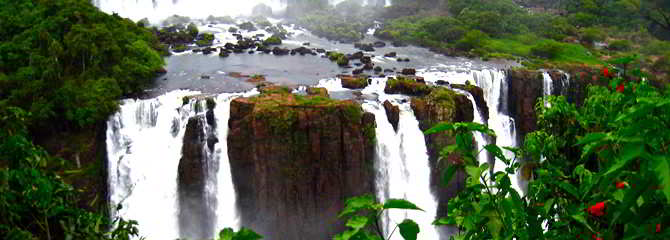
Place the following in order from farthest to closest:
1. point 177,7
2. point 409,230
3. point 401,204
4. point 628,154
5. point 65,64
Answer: point 177,7
point 65,64
point 409,230
point 401,204
point 628,154

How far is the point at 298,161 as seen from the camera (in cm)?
1808

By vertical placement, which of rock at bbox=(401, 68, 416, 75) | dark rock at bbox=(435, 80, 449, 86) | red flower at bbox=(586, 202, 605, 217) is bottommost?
dark rock at bbox=(435, 80, 449, 86)

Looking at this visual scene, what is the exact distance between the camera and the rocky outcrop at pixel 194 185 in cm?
1867

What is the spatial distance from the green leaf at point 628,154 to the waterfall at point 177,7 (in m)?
45.6

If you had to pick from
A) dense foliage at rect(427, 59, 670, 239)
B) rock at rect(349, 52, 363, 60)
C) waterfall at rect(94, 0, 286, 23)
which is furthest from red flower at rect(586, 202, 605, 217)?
waterfall at rect(94, 0, 286, 23)

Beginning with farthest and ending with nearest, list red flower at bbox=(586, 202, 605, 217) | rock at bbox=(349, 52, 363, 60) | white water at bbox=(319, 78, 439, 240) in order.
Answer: rock at bbox=(349, 52, 363, 60) → white water at bbox=(319, 78, 439, 240) → red flower at bbox=(586, 202, 605, 217)

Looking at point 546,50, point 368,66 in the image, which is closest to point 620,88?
point 368,66

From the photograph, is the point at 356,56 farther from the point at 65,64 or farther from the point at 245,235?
the point at 245,235

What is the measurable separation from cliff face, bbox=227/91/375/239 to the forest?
2264mm

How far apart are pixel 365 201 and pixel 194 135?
16.8 m

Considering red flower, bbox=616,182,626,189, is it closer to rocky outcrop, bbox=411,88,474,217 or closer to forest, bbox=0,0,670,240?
forest, bbox=0,0,670,240

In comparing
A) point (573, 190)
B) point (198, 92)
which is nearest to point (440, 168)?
point (198, 92)

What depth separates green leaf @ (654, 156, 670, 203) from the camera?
73.5 inches

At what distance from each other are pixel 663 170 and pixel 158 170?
1879cm
